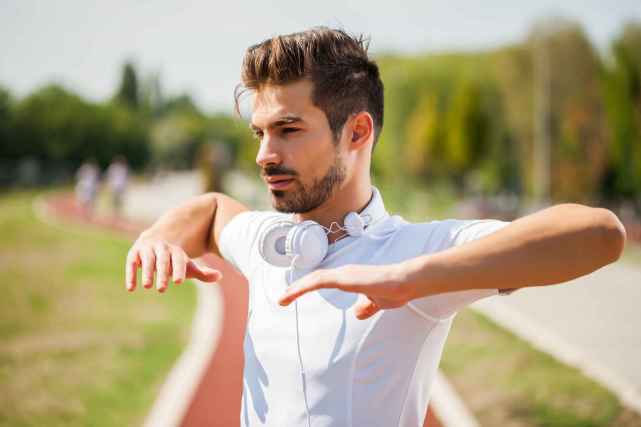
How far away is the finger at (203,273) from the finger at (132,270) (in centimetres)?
15

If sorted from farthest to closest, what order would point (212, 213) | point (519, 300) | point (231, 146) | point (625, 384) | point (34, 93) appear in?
point (231, 146) → point (34, 93) → point (519, 300) → point (625, 384) → point (212, 213)

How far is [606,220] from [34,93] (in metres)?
56.3

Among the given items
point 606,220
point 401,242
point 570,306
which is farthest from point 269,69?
point 570,306

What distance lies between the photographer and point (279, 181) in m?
1.79

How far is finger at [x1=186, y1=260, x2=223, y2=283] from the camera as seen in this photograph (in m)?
1.81

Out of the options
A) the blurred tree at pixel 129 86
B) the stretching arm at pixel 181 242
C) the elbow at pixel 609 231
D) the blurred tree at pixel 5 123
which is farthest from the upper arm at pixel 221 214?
the blurred tree at pixel 129 86

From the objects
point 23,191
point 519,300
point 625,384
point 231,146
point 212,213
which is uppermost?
point 212,213

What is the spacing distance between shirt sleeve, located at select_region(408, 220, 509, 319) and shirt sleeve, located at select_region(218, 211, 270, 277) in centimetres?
59

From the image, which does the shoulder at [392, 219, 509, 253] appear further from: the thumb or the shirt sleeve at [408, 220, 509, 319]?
the thumb

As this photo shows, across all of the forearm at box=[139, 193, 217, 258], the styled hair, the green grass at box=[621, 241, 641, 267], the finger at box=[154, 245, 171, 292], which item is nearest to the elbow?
the styled hair

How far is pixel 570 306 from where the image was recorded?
8828 mm

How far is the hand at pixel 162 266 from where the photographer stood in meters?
1.75

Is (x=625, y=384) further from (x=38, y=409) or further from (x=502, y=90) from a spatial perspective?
(x=502, y=90)

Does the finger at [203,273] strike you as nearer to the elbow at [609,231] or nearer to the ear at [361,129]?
the ear at [361,129]
